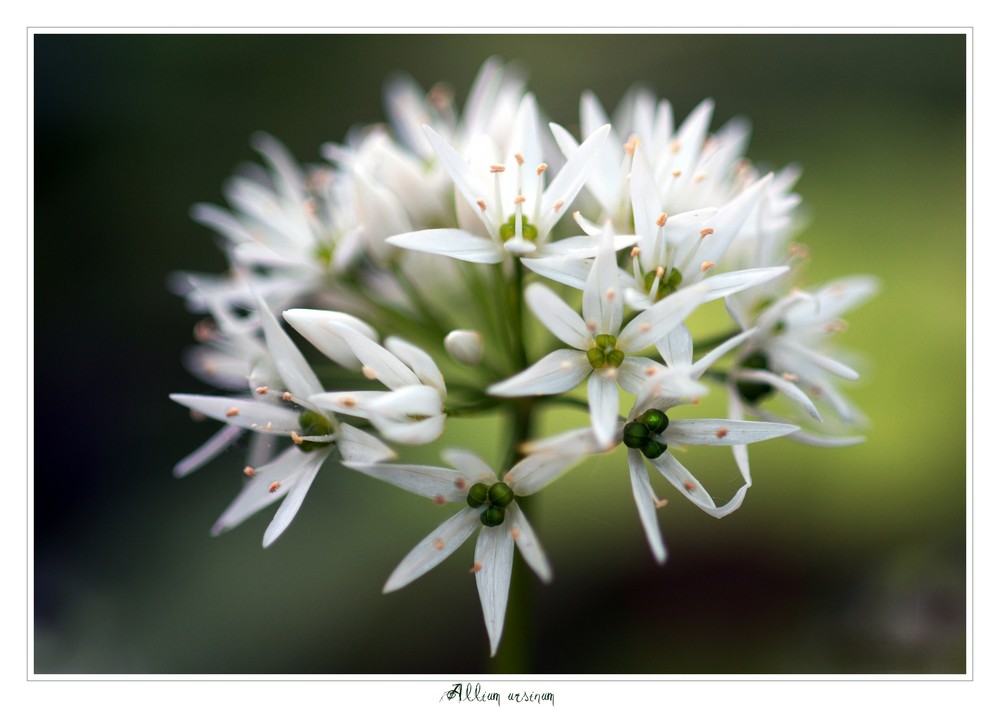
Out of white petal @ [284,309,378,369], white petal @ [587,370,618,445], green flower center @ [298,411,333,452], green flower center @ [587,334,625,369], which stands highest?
white petal @ [284,309,378,369]

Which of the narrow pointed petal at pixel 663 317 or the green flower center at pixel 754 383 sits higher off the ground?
the narrow pointed petal at pixel 663 317

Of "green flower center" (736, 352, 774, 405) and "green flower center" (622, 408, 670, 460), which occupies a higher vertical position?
"green flower center" (736, 352, 774, 405)

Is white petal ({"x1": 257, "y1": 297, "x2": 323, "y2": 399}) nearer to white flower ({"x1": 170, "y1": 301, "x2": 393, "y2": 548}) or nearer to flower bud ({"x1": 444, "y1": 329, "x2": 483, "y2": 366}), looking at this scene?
white flower ({"x1": 170, "y1": 301, "x2": 393, "y2": 548})

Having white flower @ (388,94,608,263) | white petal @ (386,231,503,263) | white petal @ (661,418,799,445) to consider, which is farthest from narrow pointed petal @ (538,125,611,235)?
white petal @ (661,418,799,445)

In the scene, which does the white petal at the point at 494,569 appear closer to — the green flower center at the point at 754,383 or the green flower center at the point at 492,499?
the green flower center at the point at 492,499

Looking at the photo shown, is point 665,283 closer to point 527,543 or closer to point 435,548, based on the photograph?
point 527,543

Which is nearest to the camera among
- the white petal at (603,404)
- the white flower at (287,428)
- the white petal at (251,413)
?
the white petal at (603,404)

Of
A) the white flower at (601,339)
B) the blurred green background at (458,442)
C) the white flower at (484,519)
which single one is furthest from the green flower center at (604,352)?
the blurred green background at (458,442)

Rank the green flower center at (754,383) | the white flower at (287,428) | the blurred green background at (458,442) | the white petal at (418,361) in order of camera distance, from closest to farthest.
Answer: the white petal at (418,361), the white flower at (287,428), the green flower center at (754,383), the blurred green background at (458,442)
